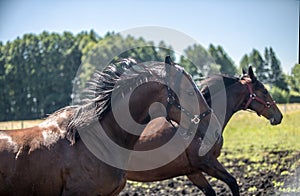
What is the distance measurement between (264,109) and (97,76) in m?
4.41

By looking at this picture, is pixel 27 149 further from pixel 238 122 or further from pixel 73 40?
pixel 73 40

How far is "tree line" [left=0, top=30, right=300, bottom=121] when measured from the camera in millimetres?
37500

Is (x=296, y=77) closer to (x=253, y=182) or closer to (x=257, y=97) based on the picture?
(x=253, y=182)

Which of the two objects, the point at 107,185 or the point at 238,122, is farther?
the point at 238,122

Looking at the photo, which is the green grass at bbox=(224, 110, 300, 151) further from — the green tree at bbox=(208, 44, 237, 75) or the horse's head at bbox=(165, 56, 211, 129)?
the green tree at bbox=(208, 44, 237, 75)

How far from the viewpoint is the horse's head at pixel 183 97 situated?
16.8 ft

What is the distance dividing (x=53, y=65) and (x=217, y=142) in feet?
138

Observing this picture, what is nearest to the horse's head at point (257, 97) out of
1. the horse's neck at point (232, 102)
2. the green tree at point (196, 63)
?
the horse's neck at point (232, 102)

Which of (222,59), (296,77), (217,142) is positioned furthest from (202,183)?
(222,59)

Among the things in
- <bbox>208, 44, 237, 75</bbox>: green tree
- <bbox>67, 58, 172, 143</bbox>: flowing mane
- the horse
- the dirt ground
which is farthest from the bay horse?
<bbox>208, 44, 237, 75</bbox>: green tree

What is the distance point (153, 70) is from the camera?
5.26 meters

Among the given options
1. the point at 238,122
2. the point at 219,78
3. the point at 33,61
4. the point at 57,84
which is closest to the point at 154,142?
the point at 219,78

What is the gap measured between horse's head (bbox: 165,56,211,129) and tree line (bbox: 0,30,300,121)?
94.8 feet

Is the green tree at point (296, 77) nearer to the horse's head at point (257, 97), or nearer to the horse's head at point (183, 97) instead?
the horse's head at point (257, 97)
